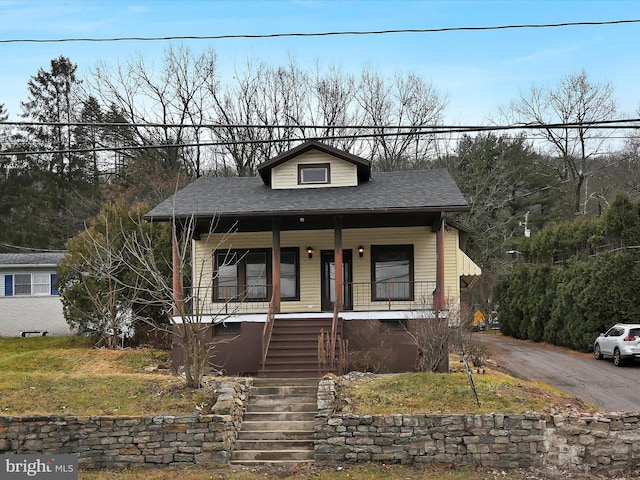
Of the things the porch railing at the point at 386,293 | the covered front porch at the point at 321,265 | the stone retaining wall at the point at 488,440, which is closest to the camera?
the stone retaining wall at the point at 488,440

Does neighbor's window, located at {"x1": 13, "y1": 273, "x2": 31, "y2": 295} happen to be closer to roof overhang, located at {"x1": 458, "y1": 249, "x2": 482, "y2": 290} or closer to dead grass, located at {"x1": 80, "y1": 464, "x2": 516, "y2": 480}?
roof overhang, located at {"x1": 458, "y1": 249, "x2": 482, "y2": 290}

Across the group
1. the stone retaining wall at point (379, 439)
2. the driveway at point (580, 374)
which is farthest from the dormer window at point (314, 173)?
the stone retaining wall at point (379, 439)

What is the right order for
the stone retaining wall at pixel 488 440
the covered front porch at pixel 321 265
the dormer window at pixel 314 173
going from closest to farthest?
the stone retaining wall at pixel 488 440, the covered front porch at pixel 321 265, the dormer window at pixel 314 173

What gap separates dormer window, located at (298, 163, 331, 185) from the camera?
64.7ft

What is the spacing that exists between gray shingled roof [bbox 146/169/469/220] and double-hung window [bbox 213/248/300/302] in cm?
A: 162

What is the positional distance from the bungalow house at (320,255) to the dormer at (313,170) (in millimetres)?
29

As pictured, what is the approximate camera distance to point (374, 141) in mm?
37969

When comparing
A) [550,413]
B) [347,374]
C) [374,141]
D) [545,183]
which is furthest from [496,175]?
[550,413]

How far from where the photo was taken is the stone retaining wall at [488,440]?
35.0ft

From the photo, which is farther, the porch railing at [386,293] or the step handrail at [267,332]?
the porch railing at [386,293]

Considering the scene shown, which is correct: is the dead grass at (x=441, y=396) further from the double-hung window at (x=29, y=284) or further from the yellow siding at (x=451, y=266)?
the double-hung window at (x=29, y=284)

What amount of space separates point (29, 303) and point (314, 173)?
15.1 meters

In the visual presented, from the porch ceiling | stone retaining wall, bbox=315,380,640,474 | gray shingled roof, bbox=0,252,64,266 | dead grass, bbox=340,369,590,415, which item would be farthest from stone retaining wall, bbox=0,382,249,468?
gray shingled roof, bbox=0,252,64,266

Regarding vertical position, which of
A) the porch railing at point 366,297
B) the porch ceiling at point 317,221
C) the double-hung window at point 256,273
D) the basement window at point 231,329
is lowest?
the basement window at point 231,329
